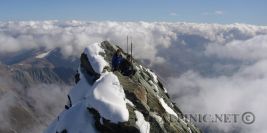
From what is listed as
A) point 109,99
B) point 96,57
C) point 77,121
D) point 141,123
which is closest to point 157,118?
point 141,123

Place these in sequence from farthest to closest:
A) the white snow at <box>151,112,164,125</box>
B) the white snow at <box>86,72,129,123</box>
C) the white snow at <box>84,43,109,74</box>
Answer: the white snow at <box>84,43,109,74</box> < the white snow at <box>151,112,164,125</box> < the white snow at <box>86,72,129,123</box>

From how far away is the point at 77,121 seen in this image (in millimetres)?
36531

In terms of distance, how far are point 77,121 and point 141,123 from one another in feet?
19.5

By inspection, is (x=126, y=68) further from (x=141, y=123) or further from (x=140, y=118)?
(x=141, y=123)

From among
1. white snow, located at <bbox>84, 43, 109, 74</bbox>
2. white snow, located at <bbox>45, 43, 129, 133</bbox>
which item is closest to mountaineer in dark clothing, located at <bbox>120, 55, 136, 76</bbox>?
white snow, located at <bbox>84, 43, 109, 74</bbox>

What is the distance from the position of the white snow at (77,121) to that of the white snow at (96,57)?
9653 millimetres

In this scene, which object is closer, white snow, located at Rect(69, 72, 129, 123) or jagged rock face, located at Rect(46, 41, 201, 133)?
white snow, located at Rect(69, 72, 129, 123)

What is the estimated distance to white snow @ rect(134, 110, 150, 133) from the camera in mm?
34469

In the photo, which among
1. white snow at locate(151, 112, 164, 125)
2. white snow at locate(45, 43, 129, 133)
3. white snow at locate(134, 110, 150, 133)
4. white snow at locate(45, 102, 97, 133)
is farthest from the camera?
white snow at locate(151, 112, 164, 125)

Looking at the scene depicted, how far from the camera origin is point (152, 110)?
38.6 meters

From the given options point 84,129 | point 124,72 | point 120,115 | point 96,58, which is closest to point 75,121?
point 84,129

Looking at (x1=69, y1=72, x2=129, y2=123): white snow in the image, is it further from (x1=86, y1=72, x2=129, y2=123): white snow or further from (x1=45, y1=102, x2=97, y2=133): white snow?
(x1=45, y1=102, x2=97, y2=133): white snow

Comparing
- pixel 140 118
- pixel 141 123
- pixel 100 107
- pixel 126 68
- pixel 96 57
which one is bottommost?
pixel 141 123

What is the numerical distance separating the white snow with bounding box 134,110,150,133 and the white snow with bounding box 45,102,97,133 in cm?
384
